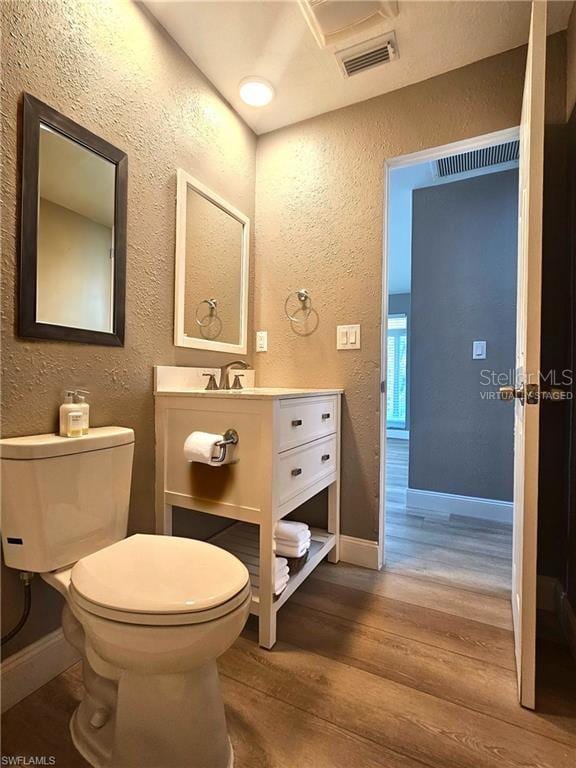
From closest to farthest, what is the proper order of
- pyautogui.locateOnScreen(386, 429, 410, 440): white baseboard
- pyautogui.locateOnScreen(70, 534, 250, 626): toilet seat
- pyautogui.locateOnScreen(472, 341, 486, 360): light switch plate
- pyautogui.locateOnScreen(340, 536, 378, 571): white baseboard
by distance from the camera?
1. pyautogui.locateOnScreen(70, 534, 250, 626): toilet seat
2. pyautogui.locateOnScreen(340, 536, 378, 571): white baseboard
3. pyautogui.locateOnScreen(472, 341, 486, 360): light switch plate
4. pyautogui.locateOnScreen(386, 429, 410, 440): white baseboard

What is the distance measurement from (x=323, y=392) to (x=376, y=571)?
37.3 inches

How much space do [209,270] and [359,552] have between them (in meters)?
1.64

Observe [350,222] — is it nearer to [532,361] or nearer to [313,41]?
[313,41]

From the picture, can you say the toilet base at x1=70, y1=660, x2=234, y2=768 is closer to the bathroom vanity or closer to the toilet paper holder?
the bathroom vanity

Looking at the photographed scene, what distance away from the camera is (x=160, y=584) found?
0.86m

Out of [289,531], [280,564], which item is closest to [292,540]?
[289,531]

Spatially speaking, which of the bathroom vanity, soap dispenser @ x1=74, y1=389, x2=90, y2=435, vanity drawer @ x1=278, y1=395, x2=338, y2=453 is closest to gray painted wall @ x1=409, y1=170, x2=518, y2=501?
vanity drawer @ x1=278, y1=395, x2=338, y2=453

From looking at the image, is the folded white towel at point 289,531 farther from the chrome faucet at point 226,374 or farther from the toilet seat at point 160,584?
the chrome faucet at point 226,374

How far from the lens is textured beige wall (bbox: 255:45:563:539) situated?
1.75 metres

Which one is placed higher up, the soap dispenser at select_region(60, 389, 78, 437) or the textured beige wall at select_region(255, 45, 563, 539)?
→ the textured beige wall at select_region(255, 45, 563, 539)

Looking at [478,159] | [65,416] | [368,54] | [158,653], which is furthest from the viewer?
[478,159]

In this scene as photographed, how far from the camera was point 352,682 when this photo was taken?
1144 mm

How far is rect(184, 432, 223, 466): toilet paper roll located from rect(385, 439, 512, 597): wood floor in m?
1.17

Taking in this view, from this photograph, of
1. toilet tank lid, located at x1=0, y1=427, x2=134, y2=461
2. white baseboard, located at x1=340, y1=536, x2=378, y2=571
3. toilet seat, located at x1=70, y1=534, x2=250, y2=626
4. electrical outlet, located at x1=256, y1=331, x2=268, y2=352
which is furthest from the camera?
electrical outlet, located at x1=256, y1=331, x2=268, y2=352
